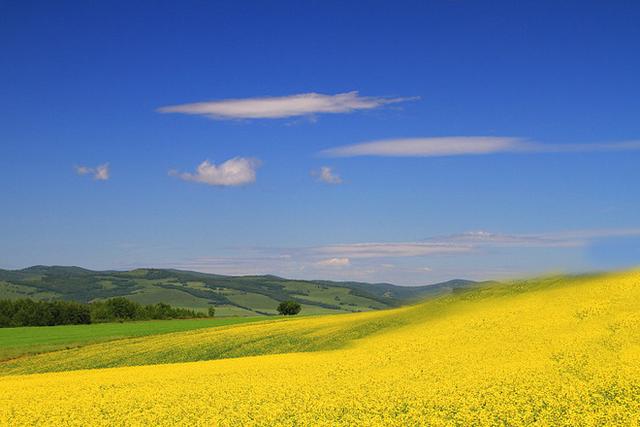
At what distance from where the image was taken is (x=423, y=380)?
27.4 m

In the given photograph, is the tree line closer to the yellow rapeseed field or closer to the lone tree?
the lone tree

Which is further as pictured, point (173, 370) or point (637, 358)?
point (173, 370)

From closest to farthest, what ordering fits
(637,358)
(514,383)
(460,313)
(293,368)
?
1. (514,383)
2. (637,358)
3. (293,368)
4. (460,313)

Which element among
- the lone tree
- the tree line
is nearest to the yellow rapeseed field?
the tree line

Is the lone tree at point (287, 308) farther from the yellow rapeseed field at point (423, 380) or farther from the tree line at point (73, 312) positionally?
the yellow rapeseed field at point (423, 380)

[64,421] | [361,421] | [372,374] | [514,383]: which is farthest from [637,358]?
[64,421]

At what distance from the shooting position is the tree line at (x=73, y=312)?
4614 inches

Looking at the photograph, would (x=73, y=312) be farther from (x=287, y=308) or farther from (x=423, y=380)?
(x=423, y=380)

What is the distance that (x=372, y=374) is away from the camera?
1180 inches

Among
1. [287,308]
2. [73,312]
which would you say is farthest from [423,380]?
[287,308]

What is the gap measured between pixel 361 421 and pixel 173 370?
1861 cm

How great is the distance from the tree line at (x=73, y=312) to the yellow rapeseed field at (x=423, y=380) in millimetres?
78668

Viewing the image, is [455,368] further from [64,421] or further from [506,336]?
[64,421]

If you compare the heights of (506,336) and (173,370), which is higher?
(506,336)
